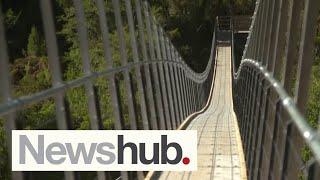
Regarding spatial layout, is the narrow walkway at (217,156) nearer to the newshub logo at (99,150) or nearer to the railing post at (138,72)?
the railing post at (138,72)

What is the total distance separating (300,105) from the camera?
2.88 metres

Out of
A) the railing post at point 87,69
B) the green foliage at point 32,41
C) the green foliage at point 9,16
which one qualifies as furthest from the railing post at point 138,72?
the railing post at point 87,69

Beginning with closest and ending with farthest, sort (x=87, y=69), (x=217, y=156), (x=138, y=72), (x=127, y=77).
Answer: (x=87, y=69) → (x=127, y=77) → (x=138, y=72) → (x=217, y=156)

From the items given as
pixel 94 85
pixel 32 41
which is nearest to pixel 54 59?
pixel 94 85

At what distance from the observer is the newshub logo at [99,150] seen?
3.56m

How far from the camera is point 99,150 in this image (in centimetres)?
427

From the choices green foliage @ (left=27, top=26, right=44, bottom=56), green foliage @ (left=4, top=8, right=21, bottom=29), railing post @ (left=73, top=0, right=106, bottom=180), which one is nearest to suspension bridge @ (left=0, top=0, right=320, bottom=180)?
railing post @ (left=73, top=0, right=106, bottom=180)

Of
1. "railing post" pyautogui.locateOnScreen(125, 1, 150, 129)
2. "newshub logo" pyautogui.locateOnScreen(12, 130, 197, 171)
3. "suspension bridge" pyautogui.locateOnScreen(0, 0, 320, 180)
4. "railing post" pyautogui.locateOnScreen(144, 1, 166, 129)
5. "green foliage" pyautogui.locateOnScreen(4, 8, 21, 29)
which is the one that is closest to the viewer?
"suspension bridge" pyautogui.locateOnScreen(0, 0, 320, 180)

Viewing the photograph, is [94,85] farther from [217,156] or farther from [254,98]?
[217,156]

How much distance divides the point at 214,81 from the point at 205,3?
833 inches

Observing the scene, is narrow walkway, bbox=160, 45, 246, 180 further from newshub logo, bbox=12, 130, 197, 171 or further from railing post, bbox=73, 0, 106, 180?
railing post, bbox=73, 0, 106, 180

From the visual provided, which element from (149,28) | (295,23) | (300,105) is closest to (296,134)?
(300,105)

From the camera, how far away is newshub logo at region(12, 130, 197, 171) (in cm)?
356

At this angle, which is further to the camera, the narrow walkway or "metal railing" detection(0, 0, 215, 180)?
the narrow walkway
